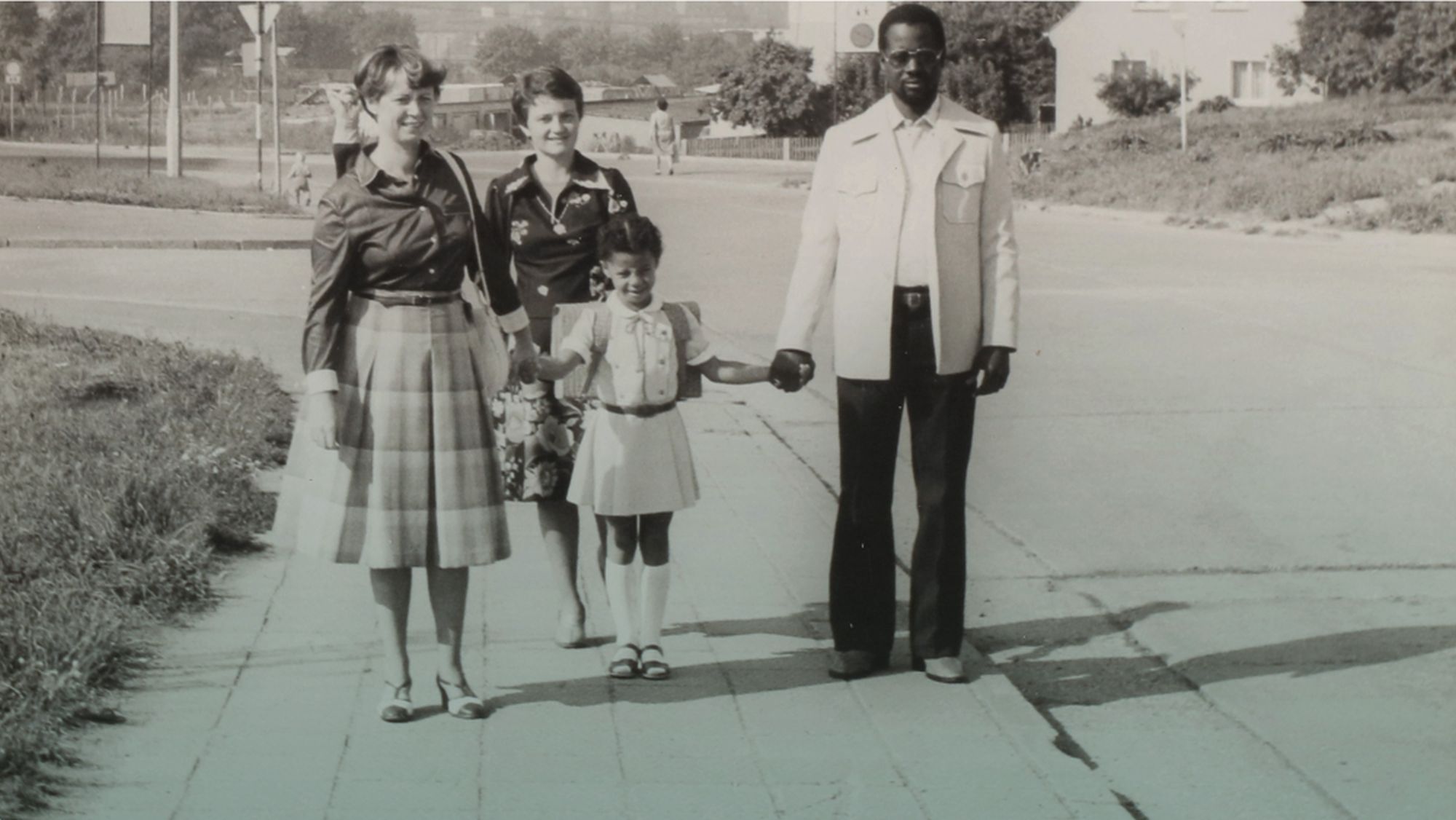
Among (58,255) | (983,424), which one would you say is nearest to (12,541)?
(983,424)

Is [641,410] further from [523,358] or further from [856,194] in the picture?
[856,194]

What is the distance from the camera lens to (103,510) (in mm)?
6859

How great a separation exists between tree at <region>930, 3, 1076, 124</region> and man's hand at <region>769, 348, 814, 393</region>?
67.3 metres

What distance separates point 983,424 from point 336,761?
6.66m

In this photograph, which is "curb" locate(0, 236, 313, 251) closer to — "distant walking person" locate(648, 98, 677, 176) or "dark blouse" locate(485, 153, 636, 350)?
"dark blouse" locate(485, 153, 636, 350)

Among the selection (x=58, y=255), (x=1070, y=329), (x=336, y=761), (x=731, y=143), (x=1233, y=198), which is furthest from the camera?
(x=731, y=143)

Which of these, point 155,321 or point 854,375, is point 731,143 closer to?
point 155,321

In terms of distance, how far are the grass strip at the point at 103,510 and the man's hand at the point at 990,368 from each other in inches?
95.8

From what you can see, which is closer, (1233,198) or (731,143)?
(1233,198)

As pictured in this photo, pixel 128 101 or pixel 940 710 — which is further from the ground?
pixel 128 101

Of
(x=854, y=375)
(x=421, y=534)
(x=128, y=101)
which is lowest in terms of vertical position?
(x=421, y=534)

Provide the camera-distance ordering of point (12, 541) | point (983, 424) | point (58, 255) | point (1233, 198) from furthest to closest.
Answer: point (1233, 198)
point (58, 255)
point (983, 424)
point (12, 541)

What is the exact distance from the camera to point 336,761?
4.76 m

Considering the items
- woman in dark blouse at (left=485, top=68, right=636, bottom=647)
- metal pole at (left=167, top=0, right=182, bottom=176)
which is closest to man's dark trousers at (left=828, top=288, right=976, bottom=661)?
woman in dark blouse at (left=485, top=68, right=636, bottom=647)
